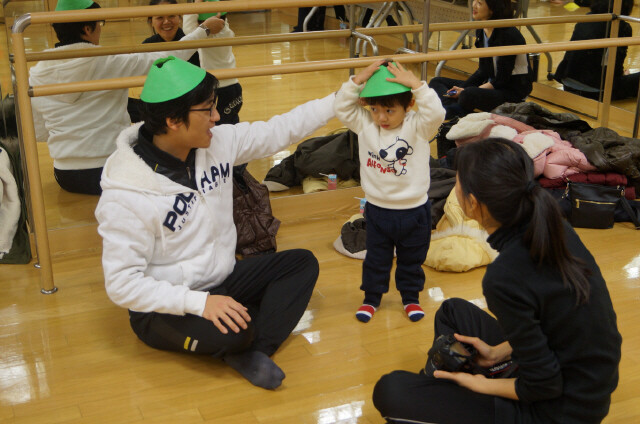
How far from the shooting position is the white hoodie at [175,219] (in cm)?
201

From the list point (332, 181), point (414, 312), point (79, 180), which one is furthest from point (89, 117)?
point (414, 312)

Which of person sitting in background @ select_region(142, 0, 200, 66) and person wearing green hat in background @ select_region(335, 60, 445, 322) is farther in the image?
person sitting in background @ select_region(142, 0, 200, 66)

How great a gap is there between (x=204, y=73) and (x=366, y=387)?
98cm

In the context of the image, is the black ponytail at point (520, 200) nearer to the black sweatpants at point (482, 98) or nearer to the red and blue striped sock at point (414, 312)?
the red and blue striped sock at point (414, 312)

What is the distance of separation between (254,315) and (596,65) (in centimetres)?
310

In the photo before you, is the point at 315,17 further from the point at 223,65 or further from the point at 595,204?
the point at 595,204

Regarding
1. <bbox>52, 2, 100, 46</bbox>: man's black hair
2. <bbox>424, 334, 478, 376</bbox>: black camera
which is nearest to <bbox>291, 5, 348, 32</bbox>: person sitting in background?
<bbox>52, 2, 100, 46</bbox>: man's black hair

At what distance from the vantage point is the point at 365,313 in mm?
2430

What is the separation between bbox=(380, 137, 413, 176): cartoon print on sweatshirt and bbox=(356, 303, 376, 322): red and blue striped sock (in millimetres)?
464

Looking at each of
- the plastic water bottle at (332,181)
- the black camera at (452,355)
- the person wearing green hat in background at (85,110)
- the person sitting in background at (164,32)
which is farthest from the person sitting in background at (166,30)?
the black camera at (452,355)

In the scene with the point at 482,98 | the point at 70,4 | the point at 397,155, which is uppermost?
the point at 70,4

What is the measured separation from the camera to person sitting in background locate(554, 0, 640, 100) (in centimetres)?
420

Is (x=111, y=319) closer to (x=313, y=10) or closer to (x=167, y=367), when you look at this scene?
(x=167, y=367)

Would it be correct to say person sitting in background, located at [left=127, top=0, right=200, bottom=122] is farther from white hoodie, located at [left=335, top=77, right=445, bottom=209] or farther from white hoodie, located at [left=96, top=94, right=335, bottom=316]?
white hoodie, located at [left=335, top=77, right=445, bottom=209]
